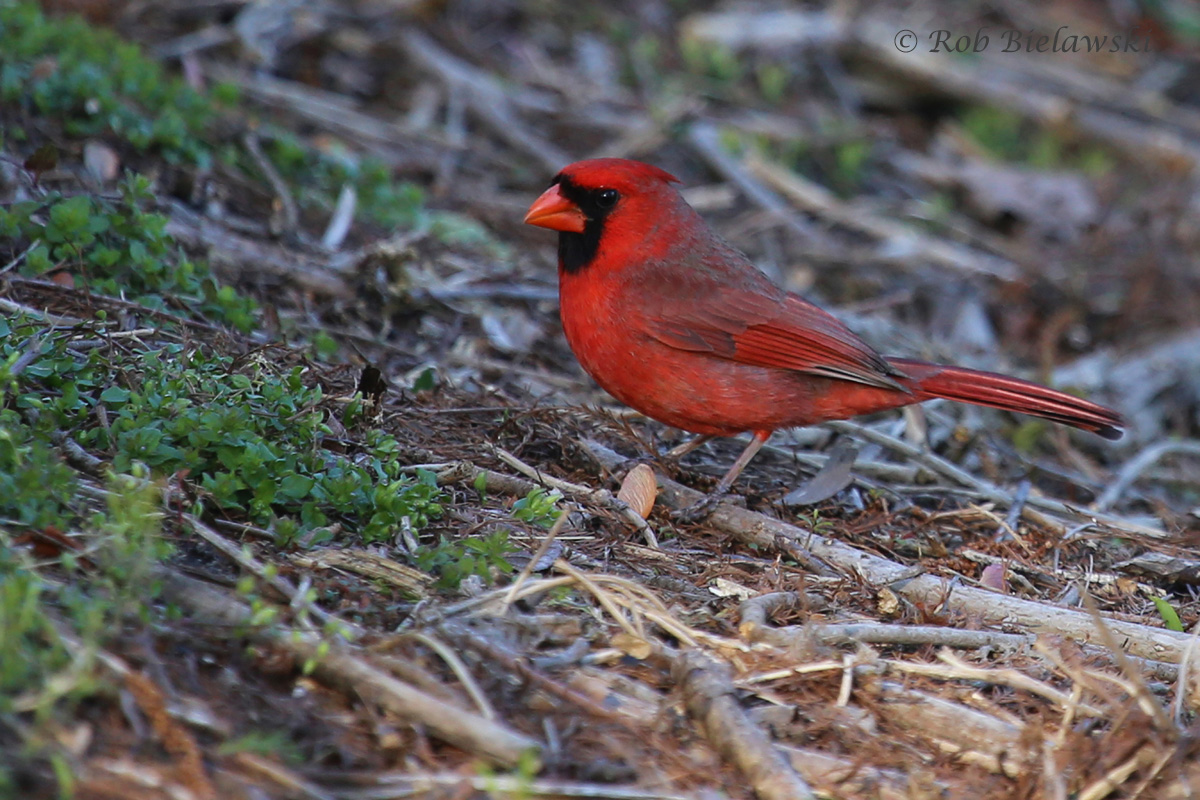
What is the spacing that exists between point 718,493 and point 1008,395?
3.62ft

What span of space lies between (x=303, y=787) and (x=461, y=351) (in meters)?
2.83

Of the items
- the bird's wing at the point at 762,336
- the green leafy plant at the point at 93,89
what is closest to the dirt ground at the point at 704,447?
the green leafy plant at the point at 93,89

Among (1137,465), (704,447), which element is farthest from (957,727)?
(1137,465)

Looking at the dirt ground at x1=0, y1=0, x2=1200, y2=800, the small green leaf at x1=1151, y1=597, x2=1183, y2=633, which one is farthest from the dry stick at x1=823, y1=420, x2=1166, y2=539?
the small green leaf at x1=1151, y1=597, x2=1183, y2=633

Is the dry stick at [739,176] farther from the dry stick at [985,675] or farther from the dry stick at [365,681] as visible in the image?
the dry stick at [365,681]

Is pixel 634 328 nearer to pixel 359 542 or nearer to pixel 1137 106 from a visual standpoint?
pixel 359 542

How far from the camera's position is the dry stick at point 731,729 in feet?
8.34

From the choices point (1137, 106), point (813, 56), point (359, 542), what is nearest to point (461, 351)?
point (359, 542)

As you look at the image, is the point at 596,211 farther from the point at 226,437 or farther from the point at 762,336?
the point at 226,437

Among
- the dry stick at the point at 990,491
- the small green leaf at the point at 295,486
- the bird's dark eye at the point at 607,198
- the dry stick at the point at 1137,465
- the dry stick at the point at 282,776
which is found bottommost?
the dry stick at the point at 1137,465

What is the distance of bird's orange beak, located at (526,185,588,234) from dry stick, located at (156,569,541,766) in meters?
2.10

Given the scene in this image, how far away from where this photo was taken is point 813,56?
808 cm

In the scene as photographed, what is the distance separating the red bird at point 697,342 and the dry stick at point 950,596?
311 millimetres

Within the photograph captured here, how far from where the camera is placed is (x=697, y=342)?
4.31 meters
